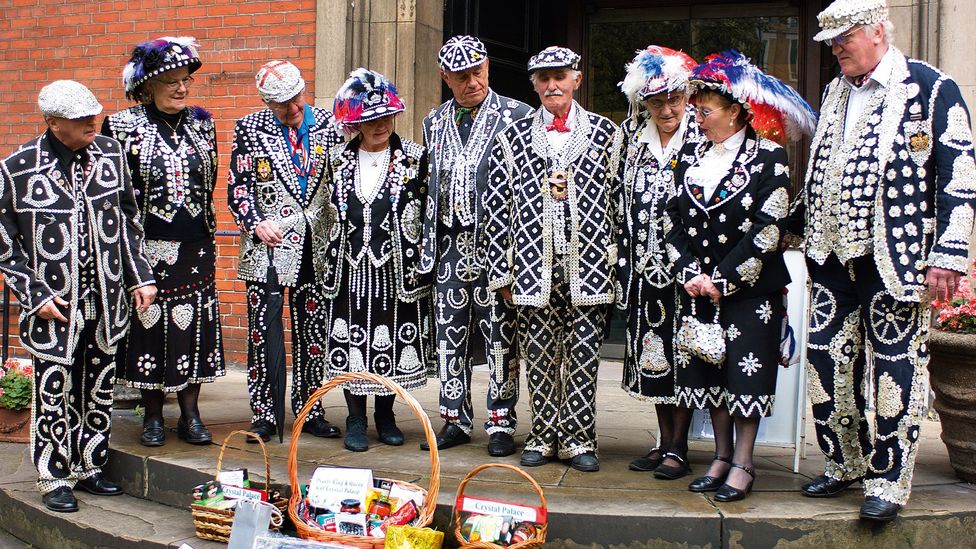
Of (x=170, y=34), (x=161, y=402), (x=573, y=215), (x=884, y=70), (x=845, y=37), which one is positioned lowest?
(x=161, y=402)

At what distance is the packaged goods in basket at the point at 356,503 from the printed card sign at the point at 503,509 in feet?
0.86

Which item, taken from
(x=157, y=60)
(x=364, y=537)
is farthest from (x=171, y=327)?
(x=364, y=537)

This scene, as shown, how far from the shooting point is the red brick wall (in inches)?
318

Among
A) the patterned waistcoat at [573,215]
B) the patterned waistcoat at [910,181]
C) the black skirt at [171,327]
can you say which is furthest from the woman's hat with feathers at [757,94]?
the black skirt at [171,327]

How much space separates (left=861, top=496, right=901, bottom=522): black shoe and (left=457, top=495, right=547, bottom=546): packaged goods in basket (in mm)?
1265

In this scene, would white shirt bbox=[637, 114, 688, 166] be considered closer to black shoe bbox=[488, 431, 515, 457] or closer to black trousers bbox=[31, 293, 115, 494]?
black shoe bbox=[488, 431, 515, 457]

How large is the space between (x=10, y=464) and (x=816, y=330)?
4301 mm

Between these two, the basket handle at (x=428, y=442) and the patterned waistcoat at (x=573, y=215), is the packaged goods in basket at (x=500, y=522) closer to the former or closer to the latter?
the basket handle at (x=428, y=442)

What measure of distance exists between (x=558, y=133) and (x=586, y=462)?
5.04ft

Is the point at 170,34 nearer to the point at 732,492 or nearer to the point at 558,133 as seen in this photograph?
the point at 558,133

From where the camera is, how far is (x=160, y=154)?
5.36 meters

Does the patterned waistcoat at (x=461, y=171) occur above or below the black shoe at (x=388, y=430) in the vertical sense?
above

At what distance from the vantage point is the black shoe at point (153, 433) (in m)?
5.36

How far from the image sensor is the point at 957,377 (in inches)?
186
